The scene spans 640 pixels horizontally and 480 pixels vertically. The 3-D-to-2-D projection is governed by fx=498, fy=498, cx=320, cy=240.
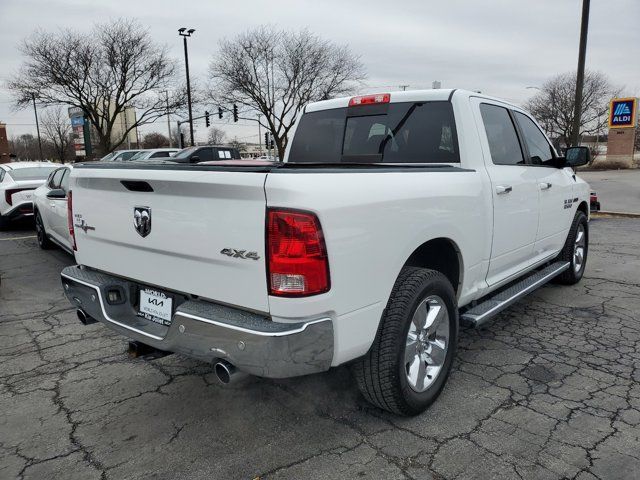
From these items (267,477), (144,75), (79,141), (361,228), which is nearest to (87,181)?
(361,228)

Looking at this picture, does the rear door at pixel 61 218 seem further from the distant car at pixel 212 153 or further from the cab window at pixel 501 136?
the distant car at pixel 212 153

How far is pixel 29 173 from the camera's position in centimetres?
1019

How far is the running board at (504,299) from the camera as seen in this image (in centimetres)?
329

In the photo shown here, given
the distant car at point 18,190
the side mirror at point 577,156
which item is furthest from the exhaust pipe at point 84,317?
the distant car at point 18,190

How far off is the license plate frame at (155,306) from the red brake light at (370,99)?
7.45 ft

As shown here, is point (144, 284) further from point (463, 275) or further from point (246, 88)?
point (246, 88)

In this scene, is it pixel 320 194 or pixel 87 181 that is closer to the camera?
pixel 320 194

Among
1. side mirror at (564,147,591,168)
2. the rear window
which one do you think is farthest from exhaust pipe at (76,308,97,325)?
side mirror at (564,147,591,168)

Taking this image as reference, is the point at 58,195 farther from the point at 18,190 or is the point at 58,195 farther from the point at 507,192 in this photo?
the point at 507,192

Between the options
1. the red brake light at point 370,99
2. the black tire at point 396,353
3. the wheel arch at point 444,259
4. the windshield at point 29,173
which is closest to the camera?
the black tire at point 396,353

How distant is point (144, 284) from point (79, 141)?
39.2 metres

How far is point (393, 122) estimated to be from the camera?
3822mm

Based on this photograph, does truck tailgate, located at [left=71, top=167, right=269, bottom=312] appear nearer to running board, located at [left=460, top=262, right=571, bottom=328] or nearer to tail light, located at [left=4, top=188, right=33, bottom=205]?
running board, located at [left=460, top=262, right=571, bottom=328]

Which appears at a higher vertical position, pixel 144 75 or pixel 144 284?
pixel 144 75
